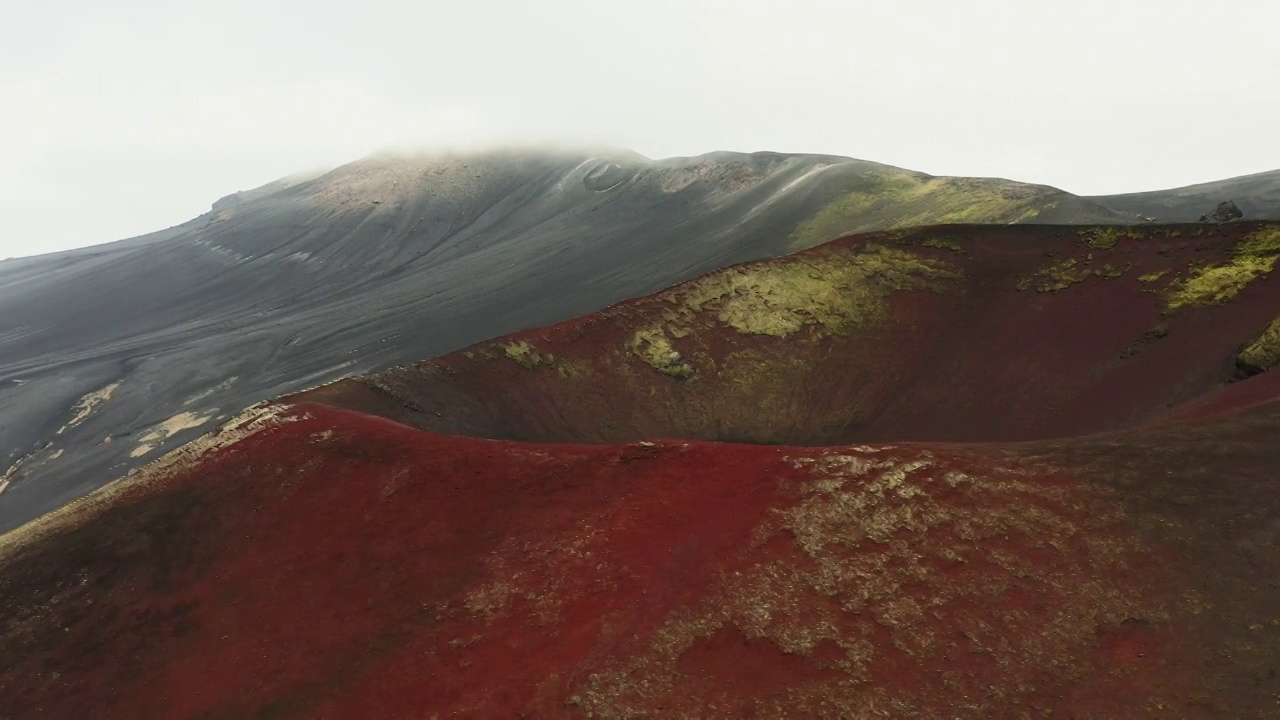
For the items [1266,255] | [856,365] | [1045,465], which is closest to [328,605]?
[1045,465]

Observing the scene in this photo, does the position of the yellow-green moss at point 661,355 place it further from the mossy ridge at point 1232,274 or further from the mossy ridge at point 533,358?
the mossy ridge at point 1232,274

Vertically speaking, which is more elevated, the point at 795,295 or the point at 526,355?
the point at 795,295

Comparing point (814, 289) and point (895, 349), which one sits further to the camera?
point (814, 289)

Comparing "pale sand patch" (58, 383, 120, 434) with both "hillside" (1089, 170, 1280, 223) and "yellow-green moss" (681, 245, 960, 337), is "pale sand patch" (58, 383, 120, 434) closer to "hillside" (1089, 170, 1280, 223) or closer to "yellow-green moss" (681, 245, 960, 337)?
"yellow-green moss" (681, 245, 960, 337)

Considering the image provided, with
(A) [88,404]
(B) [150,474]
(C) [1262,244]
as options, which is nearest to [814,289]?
(C) [1262,244]

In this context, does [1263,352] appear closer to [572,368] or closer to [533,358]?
[572,368]

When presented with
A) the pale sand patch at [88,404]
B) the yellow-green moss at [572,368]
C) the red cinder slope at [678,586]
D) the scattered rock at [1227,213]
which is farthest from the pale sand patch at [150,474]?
the scattered rock at [1227,213]

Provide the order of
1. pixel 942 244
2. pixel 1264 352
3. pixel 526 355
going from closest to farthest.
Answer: pixel 1264 352 < pixel 526 355 < pixel 942 244
